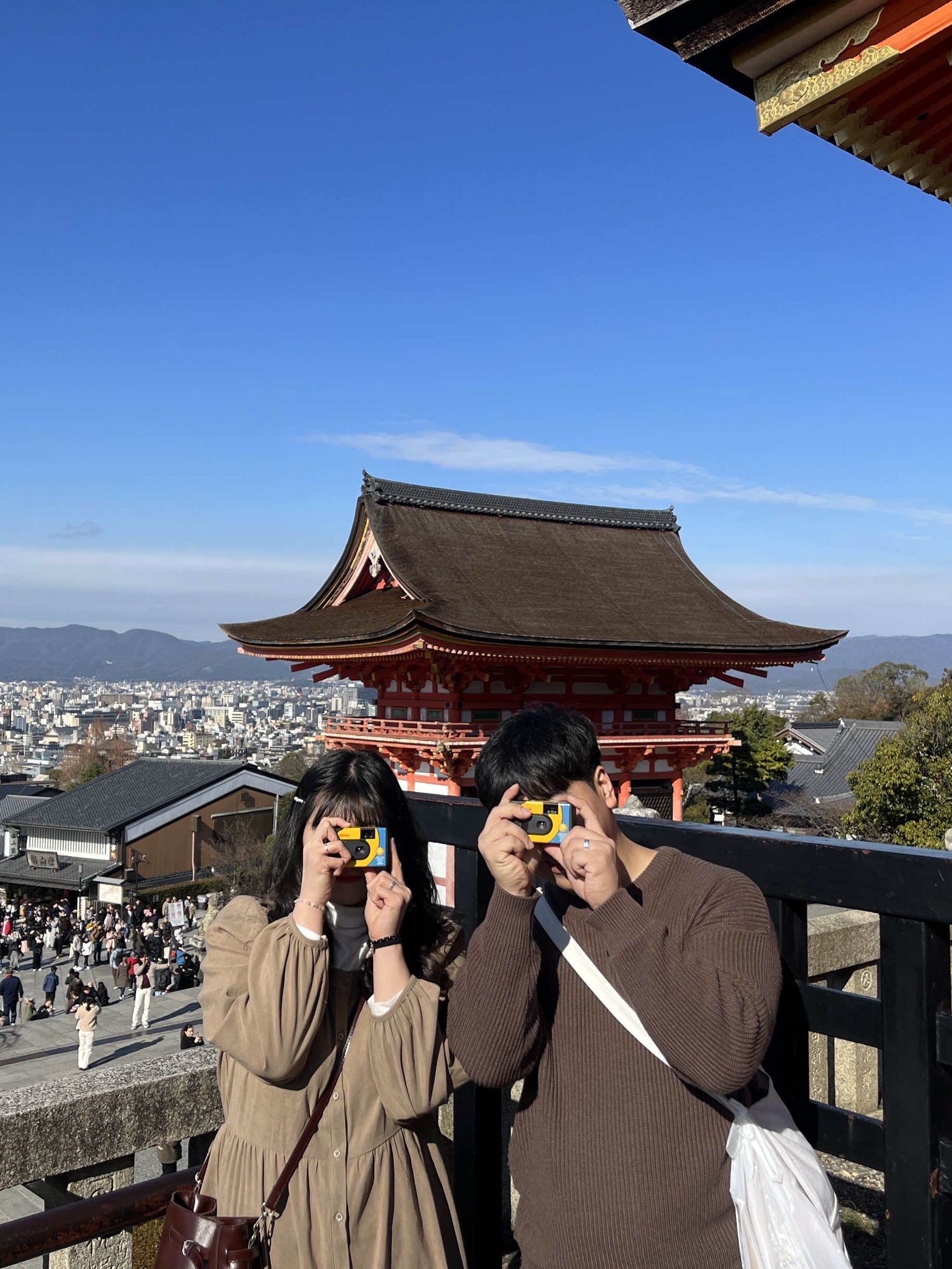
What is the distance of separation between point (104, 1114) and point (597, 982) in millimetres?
1147

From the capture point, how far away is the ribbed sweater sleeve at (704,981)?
4.23 feet

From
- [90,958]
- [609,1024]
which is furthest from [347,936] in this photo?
[90,958]

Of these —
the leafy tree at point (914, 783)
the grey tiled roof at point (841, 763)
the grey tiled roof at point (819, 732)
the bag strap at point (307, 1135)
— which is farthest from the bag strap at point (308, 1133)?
the grey tiled roof at point (819, 732)

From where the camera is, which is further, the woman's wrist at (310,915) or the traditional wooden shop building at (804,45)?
the traditional wooden shop building at (804,45)

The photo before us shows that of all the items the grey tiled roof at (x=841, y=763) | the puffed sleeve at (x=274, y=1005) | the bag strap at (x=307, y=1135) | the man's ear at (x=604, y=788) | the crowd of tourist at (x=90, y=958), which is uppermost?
the man's ear at (x=604, y=788)

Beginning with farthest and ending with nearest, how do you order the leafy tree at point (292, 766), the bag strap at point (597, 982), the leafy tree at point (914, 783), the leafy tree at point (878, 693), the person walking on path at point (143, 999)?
the leafy tree at point (878, 693) → the leafy tree at point (292, 766) → the leafy tree at point (914, 783) → the person walking on path at point (143, 999) → the bag strap at point (597, 982)

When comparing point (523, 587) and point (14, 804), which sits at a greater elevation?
point (523, 587)

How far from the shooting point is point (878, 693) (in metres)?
53.0

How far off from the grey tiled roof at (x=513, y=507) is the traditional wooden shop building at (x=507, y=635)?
4 centimetres

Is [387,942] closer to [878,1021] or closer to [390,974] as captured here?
[390,974]

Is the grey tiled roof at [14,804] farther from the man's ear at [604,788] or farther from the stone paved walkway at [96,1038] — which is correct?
the man's ear at [604,788]

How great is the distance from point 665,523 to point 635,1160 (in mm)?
16093

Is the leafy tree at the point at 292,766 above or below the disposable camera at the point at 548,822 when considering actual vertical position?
below

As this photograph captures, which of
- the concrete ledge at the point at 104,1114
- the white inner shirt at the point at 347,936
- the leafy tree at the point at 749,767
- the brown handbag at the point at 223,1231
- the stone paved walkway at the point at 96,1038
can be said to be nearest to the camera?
the brown handbag at the point at 223,1231
